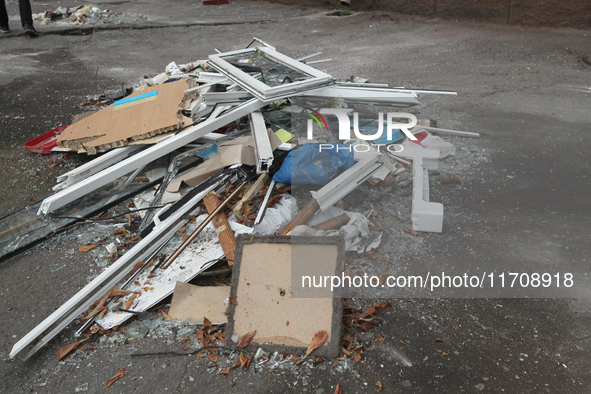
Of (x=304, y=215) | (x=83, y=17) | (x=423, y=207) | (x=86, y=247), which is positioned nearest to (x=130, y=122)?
(x=86, y=247)

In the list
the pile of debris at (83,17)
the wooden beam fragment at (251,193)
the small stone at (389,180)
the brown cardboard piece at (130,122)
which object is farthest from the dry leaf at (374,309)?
the pile of debris at (83,17)

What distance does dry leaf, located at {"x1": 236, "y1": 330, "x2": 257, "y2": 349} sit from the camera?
246 centimetres

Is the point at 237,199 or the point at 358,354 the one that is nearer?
the point at 358,354

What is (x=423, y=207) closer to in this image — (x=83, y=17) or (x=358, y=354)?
(x=358, y=354)

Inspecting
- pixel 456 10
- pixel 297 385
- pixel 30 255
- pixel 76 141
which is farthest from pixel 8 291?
pixel 456 10

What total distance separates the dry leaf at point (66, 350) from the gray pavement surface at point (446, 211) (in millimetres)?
48

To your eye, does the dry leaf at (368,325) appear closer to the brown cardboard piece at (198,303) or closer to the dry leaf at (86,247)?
the brown cardboard piece at (198,303)

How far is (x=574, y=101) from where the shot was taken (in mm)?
5004

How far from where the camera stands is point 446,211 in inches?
132

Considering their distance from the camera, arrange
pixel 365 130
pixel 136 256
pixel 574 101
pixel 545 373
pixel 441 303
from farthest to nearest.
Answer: pixel 574 101 → pixel 365 130 → pixel 136 256 → pixel 441 303 → pixel 545 373

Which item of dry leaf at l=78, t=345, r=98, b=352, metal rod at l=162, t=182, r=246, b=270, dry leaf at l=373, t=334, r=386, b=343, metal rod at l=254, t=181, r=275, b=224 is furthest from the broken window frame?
dry leaf at l=78, t=345, r=98, b=352

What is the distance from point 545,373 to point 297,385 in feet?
4.32

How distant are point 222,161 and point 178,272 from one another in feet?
3.40

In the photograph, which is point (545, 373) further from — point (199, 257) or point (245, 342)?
point (199, 257)
